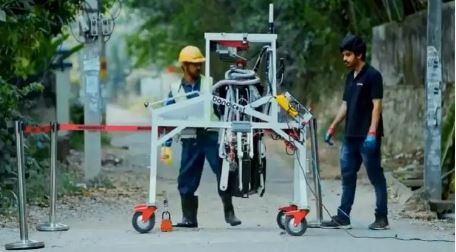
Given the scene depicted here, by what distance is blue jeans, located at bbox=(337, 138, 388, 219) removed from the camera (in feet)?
32.2

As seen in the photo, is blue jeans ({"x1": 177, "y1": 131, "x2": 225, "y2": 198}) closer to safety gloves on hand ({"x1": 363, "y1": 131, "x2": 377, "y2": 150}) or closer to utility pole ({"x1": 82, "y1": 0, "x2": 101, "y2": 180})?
safety gloves on hand ({"x1": 363, "y1": 131, "x2": 377, "y2": 150})

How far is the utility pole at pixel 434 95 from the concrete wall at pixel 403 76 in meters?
4.97

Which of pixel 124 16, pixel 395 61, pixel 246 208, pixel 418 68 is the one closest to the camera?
pixel 246 208

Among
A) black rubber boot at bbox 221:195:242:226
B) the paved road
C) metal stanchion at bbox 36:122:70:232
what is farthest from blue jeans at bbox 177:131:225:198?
metal stanchion at bbox 36:122:70:232

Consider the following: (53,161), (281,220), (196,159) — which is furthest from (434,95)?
(53,161)

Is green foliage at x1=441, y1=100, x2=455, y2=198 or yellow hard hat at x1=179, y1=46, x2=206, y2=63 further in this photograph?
green foliage at x1=441, y1=100, x2=455, y2=198

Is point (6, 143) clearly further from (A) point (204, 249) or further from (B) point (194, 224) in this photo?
(A) point (204, 249)

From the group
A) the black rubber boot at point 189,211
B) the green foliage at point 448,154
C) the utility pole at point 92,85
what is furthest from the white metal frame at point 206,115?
the utility pole at point 92,85

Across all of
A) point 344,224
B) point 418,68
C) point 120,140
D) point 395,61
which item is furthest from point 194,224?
point 120,140

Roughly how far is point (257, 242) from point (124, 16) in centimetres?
2341

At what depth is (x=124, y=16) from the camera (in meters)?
31.8

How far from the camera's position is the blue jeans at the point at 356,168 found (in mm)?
9812

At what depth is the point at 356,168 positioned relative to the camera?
1010 cm

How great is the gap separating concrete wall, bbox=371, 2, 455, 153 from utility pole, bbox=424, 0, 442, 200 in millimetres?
4969
